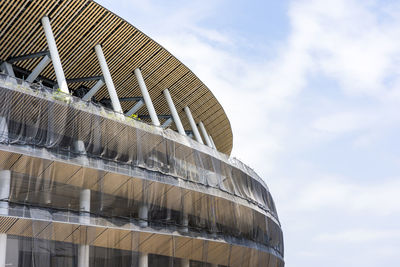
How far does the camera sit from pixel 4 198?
2106cm

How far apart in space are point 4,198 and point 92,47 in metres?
10.5

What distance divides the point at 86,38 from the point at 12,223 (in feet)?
36.5

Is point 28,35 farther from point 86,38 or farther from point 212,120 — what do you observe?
point 212,120

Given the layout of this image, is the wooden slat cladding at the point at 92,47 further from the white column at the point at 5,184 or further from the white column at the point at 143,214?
the white column at the point at 143,214

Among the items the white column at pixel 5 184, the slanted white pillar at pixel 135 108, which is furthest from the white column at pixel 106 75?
the white column at pixel 5 184

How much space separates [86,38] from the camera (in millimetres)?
28516

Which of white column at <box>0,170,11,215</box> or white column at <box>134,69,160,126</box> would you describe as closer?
white column at <box>0,170,11,215</box>

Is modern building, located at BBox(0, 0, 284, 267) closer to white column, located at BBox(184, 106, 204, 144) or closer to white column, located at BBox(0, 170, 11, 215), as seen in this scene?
white column, located at BBox(0, 170, 11, 215)

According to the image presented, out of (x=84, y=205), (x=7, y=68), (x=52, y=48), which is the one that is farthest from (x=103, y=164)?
(x=7, y=68)

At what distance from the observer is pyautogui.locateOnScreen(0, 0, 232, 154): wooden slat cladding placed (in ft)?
86.0

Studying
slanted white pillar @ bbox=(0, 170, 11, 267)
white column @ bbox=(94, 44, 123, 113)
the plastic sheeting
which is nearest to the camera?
slanted white pillar @ bbox=(0, 170, 11, 267)

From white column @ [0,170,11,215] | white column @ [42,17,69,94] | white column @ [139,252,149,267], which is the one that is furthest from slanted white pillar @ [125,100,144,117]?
white column @ [0,170,11,215]

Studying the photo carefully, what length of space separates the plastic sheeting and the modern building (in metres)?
0.05

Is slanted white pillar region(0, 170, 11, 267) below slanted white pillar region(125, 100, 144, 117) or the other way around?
below
